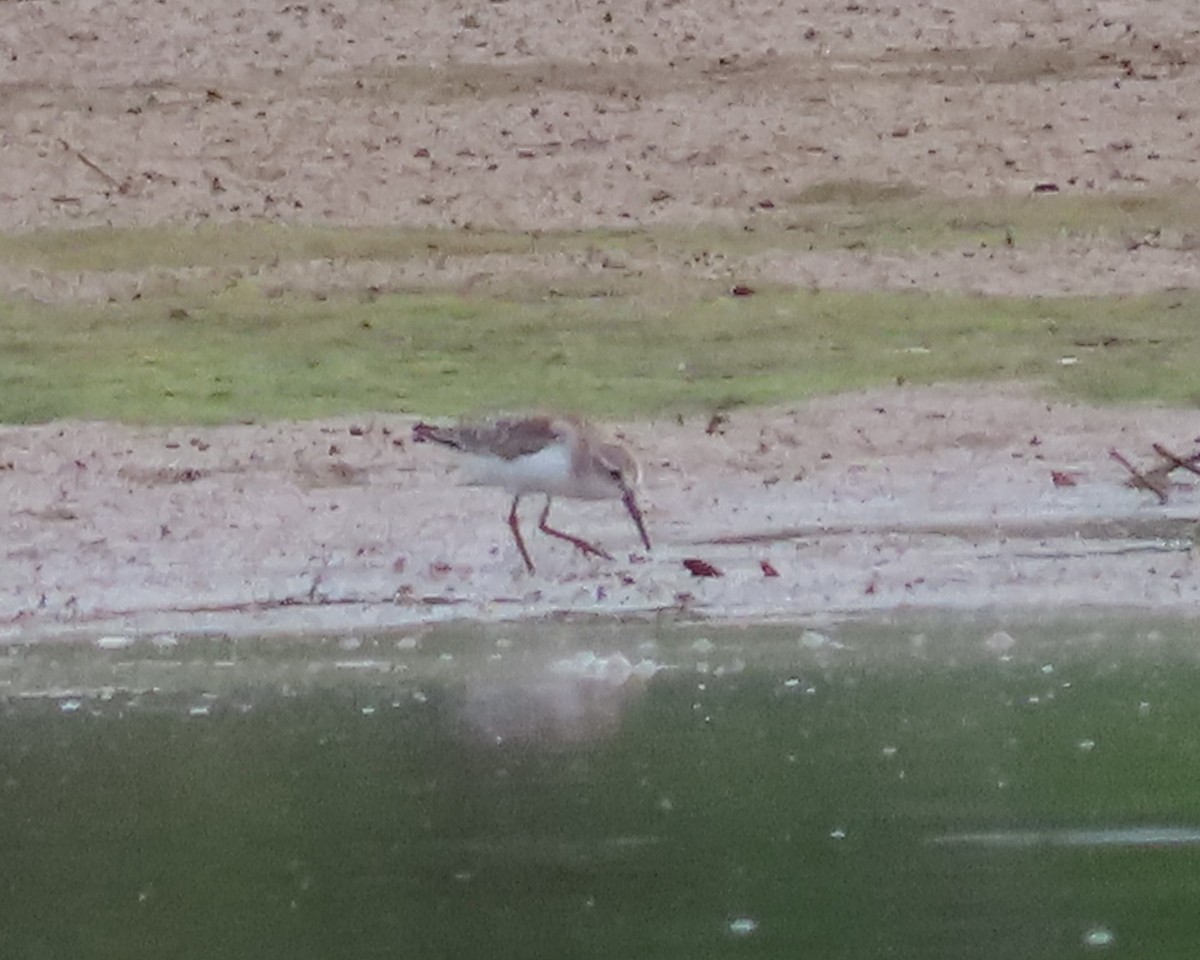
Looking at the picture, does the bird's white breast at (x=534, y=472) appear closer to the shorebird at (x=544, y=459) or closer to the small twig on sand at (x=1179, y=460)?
the shorebird at (x=544, y=459)

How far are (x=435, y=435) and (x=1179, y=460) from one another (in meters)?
0.41

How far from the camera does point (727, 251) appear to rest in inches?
28.9

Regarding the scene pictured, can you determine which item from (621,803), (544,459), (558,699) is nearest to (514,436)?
(544,459)

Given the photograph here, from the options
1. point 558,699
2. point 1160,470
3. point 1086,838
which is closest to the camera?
point 1086,838

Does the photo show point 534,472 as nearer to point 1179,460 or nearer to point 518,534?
point 518,534

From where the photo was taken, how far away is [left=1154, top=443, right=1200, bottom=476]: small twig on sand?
2.46 feet

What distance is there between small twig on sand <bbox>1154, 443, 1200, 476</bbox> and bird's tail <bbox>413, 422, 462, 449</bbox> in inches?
15.2

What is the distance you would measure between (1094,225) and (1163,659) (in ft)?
0.77

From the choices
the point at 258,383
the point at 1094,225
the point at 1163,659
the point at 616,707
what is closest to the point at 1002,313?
the point at 1094,225

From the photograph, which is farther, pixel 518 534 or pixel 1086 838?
pixel 518 534

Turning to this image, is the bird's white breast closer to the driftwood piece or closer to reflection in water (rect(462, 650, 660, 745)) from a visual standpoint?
reflection in water (rect(462, 650, 660, 745))

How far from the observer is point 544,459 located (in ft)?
2.42

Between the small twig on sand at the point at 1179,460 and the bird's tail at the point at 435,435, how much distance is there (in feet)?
1.27

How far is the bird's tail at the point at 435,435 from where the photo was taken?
75cm
